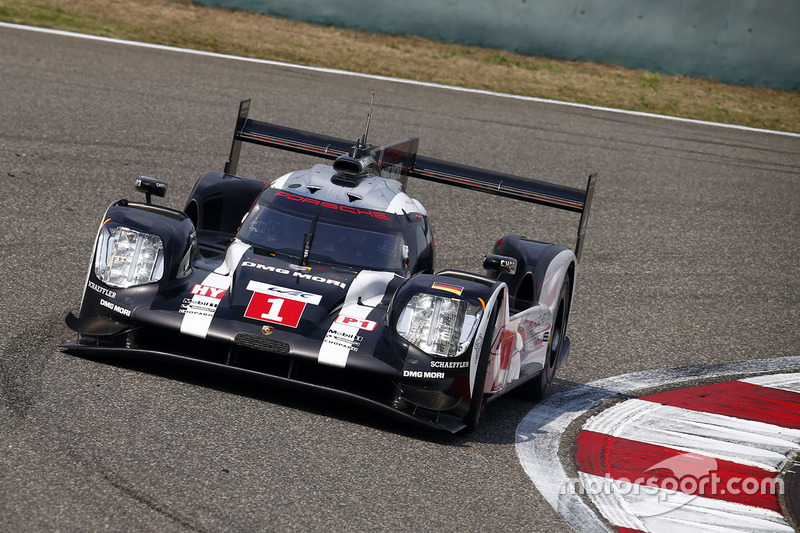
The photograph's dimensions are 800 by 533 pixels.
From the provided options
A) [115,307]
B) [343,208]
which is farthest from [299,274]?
[115,307]

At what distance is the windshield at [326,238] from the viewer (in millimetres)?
7090

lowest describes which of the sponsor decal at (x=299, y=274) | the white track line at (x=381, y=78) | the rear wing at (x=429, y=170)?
the sponsor decal at (x=299, y=274)

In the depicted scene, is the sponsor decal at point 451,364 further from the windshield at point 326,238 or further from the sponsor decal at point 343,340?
the windshield at point 326,238

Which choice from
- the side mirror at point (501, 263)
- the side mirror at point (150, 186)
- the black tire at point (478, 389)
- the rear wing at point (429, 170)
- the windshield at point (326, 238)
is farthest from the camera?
the rear wing at point (429, 170)

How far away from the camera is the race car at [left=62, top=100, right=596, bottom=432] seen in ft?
19.7

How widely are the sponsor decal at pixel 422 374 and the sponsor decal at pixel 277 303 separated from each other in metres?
0.71

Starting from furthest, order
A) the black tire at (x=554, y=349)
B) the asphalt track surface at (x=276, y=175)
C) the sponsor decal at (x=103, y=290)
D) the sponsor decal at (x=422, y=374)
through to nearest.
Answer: the black tire at (x=554, y=349) < the sponsor decal at (x=103, y=290) < the sponsor decal at (x=422, y=374) < the asphalt track surface at (x=276, y=175)

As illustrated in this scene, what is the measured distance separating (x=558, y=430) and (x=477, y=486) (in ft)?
4.67

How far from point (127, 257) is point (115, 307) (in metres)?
0.38

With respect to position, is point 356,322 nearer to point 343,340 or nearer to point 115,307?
point 343,340

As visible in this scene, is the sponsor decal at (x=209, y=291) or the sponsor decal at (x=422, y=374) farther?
the sponsor decal at (x=209, y=291)

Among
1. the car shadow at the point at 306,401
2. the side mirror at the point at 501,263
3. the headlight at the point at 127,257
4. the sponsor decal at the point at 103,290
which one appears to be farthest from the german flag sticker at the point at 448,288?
the sponsor decal at the point at 103,290

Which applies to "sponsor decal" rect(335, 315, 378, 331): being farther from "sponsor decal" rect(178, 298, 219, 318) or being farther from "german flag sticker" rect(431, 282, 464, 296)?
"sponsor decal" rect(178, 298, 219, 318)

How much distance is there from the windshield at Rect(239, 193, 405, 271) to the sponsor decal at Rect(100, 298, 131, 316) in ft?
Result: 3.81
